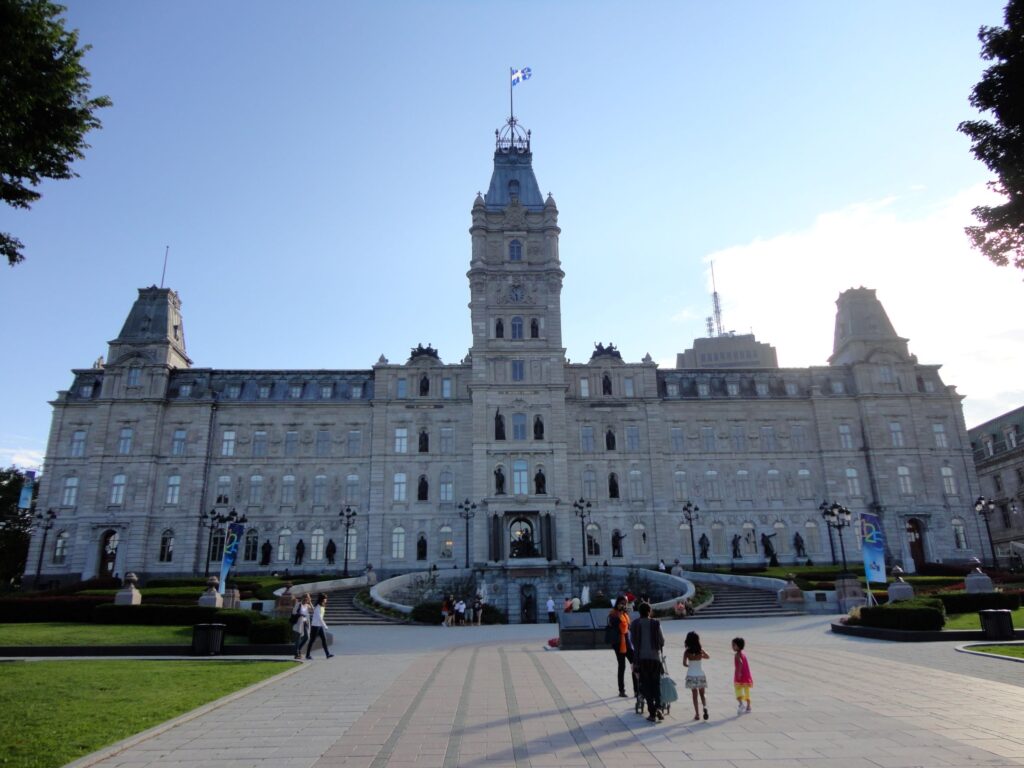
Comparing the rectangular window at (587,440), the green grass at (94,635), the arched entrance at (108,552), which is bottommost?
the green grass at (94,635)

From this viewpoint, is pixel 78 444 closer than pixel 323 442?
Yes

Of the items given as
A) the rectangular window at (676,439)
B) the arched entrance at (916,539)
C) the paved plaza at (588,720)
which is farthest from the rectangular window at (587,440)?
the paved plaza at (588,720)

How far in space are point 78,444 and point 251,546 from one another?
17148 mm

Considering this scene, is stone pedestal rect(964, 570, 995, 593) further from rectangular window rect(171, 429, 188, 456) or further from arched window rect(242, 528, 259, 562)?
rectangular window rect(171, 429, 188, 456)

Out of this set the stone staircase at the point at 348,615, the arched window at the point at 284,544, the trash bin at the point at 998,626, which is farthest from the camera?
the arched window at the point at 284,544

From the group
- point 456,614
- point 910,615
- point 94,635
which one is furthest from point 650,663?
point 456,614

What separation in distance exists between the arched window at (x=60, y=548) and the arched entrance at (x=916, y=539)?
6835 centimetres

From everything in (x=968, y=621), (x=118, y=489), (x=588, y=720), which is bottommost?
(x=588, y=720)

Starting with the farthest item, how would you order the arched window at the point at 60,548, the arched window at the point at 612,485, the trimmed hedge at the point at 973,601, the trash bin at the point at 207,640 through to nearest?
the arched window at the point at 612,485
the arched window at the point at 60,548
the trimmed hedge at the point at 973,601
the trash bin at the point at 207,640

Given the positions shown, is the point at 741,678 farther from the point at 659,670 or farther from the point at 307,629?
the point at 307,629

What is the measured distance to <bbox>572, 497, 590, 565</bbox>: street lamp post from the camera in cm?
5438

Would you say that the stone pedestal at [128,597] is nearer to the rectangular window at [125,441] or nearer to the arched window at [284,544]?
the arched window at [284,544]

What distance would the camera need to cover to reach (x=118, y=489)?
5728cm

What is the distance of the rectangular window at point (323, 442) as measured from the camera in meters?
60.5
